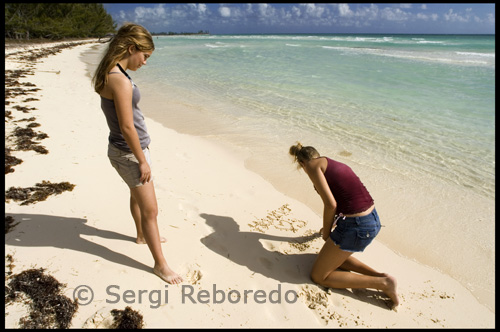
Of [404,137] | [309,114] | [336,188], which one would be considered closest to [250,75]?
[309,114]

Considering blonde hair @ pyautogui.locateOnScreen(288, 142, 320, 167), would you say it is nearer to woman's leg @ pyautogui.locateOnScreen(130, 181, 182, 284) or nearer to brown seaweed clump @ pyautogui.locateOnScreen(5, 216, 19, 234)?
woman's leg @ pyautogui.locateOnScreen(130, 181, 182, 284)

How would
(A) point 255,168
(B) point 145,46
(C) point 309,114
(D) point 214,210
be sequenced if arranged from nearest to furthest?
(B) point 145,46
(D) point 214,210
(A) point 255,168
(C) point 309,114

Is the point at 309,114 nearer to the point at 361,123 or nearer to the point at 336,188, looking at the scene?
the point at 361,123

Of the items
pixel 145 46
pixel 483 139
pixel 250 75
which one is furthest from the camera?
pixel 250 75

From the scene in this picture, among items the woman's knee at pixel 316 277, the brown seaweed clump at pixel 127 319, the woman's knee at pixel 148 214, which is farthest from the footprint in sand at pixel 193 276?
the woman's knee at pixel 316 277

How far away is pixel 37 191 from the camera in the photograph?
3.55 metres

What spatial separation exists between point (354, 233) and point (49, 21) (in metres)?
59.1

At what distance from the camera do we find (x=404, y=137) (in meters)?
6.36

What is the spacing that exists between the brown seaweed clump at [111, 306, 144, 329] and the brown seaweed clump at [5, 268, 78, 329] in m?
0.30

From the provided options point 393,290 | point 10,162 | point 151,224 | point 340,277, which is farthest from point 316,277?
point 10,162

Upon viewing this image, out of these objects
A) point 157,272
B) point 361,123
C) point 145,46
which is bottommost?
point 157,272

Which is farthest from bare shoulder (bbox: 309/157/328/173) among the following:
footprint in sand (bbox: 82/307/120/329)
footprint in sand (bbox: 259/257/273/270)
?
footprint in sand (bbox: 82/307/120/329)

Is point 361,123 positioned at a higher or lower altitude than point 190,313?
higher

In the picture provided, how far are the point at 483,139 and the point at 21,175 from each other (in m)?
8.33
